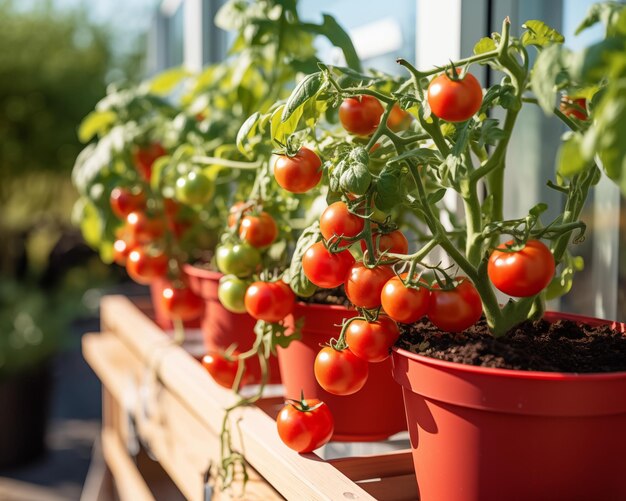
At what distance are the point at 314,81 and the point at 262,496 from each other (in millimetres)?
536

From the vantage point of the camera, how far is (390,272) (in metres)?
0.66

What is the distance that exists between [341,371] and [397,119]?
415mm

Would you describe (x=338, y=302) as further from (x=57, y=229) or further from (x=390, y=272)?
(x=57, y=229)

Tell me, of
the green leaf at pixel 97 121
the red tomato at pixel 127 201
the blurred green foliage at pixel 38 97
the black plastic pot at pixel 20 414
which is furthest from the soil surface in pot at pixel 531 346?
the blurred green foliage at pixel 38 97

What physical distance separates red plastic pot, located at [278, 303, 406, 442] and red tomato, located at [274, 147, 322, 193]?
206mm

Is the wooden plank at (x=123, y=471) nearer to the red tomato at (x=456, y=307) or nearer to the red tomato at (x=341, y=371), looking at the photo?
the red tomato at (x=341, y=371)

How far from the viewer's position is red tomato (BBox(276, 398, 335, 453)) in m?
0.74

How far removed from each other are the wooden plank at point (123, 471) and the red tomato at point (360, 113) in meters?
1.06

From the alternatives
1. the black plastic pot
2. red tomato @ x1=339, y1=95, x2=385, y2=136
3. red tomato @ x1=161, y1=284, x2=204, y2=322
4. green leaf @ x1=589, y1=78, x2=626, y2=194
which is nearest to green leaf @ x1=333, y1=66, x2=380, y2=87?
red tomato @ x1=339, y1=95, x2=385, y2=136

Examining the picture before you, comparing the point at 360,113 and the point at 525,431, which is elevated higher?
the point at 360,113

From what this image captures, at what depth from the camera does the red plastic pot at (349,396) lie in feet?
2.75

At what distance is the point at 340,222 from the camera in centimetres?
64

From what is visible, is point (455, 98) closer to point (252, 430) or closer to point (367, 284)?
point (367, 284)

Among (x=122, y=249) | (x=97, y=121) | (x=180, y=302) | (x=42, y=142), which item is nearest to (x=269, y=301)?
(x=180, y=302)
